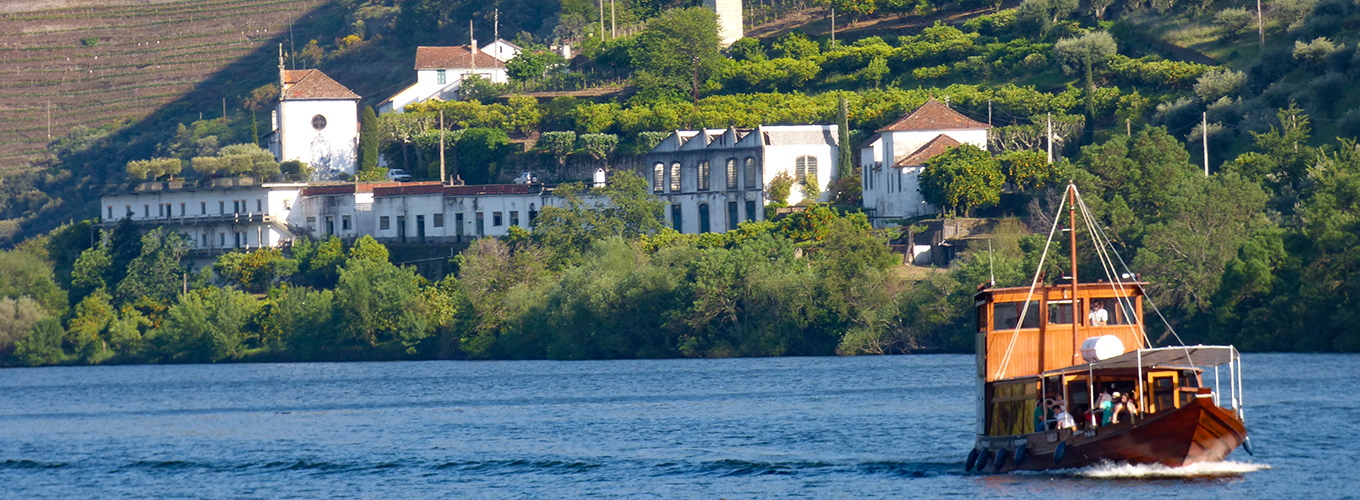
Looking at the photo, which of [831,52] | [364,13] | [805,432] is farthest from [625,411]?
[364,13]

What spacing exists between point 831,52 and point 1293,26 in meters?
30.7

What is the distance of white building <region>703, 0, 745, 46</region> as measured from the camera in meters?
135

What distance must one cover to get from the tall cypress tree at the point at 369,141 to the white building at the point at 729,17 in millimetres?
27360

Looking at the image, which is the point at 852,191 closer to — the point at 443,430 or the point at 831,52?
the point at 831,52

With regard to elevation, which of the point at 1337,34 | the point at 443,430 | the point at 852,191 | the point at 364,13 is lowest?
the point at 443,430

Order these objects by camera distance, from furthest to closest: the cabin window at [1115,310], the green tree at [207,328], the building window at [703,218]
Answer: the building window at [703,218] < the green tree at [207,328] < the cabin window at [1115,310]

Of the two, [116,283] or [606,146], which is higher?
[606,146]

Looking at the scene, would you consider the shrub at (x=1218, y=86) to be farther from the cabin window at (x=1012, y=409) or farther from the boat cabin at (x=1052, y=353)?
the cabin window at (x=1012, y=409)

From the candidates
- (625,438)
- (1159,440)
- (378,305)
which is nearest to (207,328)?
(378,305)

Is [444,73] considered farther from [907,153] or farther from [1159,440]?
[1159,440]

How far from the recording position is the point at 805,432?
50406 millimetres

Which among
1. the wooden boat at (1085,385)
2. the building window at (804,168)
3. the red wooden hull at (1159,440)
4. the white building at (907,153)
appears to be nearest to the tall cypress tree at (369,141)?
the building window at (804,168)

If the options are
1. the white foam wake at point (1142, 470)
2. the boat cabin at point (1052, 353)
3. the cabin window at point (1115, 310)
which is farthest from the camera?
the cabin window at point (1115, 310)

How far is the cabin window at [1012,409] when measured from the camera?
3734 centimetres
